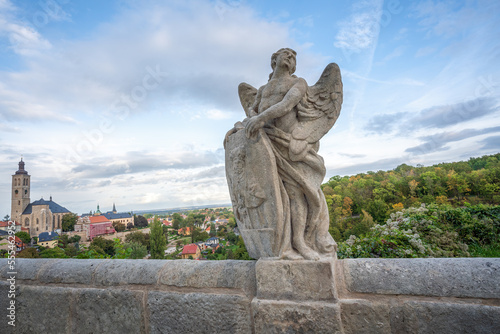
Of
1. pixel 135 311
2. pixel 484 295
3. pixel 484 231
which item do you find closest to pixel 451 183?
pixel 484 231

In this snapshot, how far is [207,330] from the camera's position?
1.81m

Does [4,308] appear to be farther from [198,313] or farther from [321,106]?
[321,106]

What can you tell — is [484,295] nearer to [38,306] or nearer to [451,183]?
[38,306]

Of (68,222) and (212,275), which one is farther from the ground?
(212,275)

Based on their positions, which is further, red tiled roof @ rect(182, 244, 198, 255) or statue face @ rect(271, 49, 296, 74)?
red tiled roof @ rect(182, 244, 198, 255)

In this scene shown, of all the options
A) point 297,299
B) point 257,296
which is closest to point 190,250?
point 257,296

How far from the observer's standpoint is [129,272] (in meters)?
2.12

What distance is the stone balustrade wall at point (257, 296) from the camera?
146 cm

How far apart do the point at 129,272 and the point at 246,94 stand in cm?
192

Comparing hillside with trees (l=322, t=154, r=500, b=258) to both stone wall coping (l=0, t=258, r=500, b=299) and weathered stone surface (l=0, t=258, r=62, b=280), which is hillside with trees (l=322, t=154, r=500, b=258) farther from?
weathered stone surface (l=0, t=258, r=62, b=280)

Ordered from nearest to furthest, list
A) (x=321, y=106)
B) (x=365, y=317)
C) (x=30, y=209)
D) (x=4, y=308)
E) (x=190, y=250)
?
(x=365, y=317), (x=321, y=106), (x=4, y=308), (x=190, y=250), (x=30, y=209)

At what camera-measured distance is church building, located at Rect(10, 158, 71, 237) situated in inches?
1159

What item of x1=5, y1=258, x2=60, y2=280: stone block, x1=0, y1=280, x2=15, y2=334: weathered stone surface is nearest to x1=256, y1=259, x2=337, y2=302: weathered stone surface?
x1=5, y1=258, x2=60, y2=280: stone block

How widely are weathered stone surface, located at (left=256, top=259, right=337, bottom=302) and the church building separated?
36.0 metres
